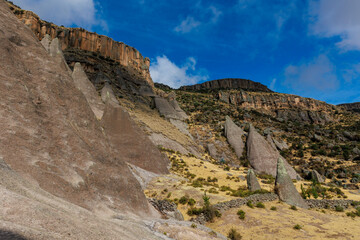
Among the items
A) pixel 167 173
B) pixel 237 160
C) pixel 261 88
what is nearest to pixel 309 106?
pixel 261 88

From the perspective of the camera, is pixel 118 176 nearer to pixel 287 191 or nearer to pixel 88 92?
pixel 287 191

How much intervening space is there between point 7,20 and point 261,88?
144076 millimetres

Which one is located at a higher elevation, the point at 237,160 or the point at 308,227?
the point at 237,160

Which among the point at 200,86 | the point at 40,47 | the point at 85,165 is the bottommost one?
the point at 85,165

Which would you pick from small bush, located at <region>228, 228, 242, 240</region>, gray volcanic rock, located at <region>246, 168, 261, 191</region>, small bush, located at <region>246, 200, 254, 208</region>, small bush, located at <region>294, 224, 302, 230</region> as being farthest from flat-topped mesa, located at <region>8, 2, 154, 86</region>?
small bush, located at <region>294, 224, 302, 230</region>

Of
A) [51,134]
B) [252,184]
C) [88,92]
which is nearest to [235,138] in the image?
[252,184]

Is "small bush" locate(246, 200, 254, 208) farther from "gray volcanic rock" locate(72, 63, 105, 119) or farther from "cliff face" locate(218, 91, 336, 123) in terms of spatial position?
"cliff face" locate(218, 91, 336, 123)

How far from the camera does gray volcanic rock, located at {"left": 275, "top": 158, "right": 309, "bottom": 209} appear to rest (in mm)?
16345

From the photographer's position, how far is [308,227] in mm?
12484

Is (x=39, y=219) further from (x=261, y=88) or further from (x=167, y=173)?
(x=261, y=88)

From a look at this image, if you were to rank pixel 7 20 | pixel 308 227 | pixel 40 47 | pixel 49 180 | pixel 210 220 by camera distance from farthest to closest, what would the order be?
pixel 210 220, pixel 308 227, pixel 40 47, pixel 7 20, pixel 49 180

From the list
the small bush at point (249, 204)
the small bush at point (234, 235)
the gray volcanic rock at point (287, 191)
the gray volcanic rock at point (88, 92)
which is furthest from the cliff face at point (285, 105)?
the small bush at point (234, 235)

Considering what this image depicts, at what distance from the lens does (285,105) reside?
3745 inches

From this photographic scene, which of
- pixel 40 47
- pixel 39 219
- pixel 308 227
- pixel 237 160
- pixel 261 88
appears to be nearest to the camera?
pixel 39 219
